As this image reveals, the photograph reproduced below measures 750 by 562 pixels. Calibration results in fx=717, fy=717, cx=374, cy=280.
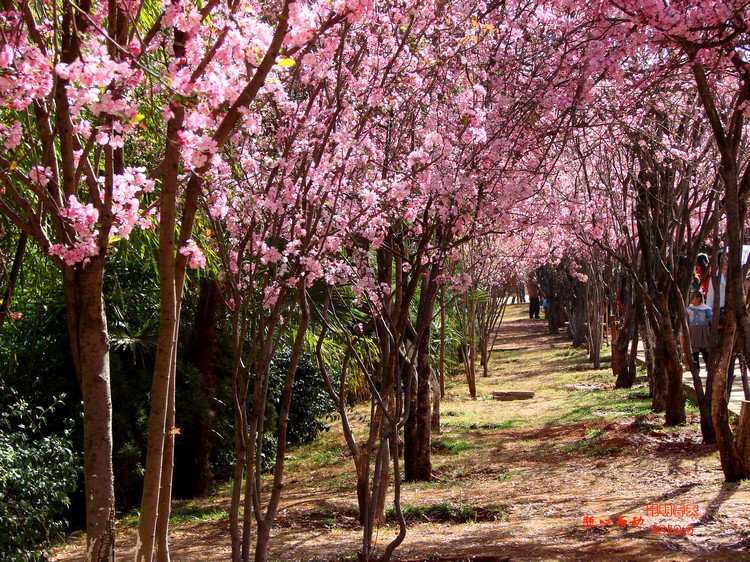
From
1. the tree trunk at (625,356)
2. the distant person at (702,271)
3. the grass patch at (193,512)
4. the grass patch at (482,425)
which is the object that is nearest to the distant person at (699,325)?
the distant person at (702,271)

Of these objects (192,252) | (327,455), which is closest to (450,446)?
(327,455)

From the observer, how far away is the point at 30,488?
14.9 ft

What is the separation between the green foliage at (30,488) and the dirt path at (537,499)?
3.35 feet

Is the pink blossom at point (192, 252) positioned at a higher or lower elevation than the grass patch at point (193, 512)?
higher

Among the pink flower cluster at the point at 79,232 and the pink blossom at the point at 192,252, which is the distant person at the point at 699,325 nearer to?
the pink blossom at the point at 192,252

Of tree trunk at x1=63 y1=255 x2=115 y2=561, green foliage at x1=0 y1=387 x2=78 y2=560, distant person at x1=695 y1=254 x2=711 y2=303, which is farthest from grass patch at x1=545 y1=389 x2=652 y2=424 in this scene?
tree trunk at x1=63 y1=255 x2=115 y2=561

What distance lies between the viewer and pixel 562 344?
25969 mm

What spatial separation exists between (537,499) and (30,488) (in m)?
→ 4.01

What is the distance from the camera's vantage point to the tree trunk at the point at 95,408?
2.82 meters

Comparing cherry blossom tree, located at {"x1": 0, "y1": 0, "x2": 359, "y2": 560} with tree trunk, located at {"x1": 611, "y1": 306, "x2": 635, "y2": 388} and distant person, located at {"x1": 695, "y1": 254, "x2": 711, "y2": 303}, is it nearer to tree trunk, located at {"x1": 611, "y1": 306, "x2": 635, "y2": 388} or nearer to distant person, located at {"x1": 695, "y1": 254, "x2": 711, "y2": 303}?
distant person, located at {"x1": 695, "y1": 254, "x2": 711, "y2": 303}

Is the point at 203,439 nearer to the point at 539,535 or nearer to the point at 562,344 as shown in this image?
the point at 539,535

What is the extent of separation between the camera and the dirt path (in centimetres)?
461

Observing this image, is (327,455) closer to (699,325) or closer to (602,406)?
(602,406)

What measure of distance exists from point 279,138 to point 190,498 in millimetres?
5438
